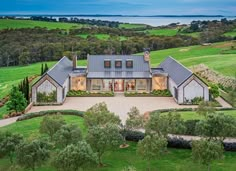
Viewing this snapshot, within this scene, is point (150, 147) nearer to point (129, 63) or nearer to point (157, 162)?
point (157, 162)

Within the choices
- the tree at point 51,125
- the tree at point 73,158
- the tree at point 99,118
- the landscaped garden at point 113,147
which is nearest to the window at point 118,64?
the landscaped garden at point 113,147

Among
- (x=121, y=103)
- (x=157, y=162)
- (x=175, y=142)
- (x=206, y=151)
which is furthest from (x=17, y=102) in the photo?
(x=206, y=151)

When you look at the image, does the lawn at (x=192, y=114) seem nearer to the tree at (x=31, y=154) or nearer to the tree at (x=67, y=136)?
the tree at (x=67, y=136)

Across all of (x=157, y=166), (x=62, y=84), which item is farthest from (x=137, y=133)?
(x=62, y=84)

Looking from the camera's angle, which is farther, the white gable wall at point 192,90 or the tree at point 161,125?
the white gable wall at point 192,90

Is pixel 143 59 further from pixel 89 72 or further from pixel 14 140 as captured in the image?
pixel 14 140

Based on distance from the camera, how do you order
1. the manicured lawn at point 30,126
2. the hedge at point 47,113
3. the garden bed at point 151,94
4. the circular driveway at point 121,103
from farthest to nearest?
the garden bed at point 151,94 → the circular driveway at point 121,103 → the hedge at point 47,113 → the manicured lawn at point 30,126

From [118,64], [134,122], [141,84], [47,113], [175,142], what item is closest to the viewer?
[175,142]

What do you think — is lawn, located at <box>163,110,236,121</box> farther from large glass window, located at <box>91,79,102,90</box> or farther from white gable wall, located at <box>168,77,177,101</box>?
large glass window, located at <box>91,79,102,90</box>
